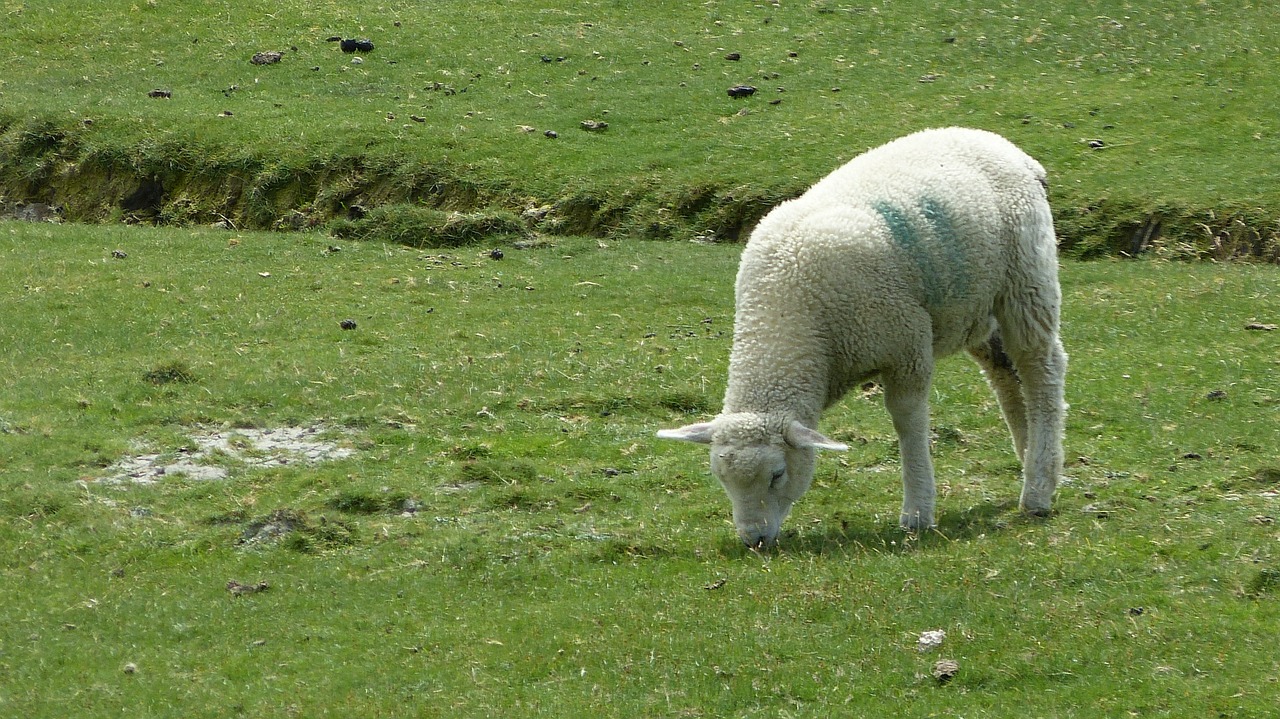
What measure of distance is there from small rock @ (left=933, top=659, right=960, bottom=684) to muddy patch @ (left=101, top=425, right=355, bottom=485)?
6921mm

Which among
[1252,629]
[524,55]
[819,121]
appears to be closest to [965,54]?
[819,121]

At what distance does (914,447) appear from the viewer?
1078 cm

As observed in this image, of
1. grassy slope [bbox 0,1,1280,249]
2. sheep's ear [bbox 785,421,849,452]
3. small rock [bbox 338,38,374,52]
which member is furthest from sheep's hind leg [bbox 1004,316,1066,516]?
small rock [bbox 338,38,374,52]

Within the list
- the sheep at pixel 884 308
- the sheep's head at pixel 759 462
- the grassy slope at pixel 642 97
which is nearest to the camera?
the sheep's head at pixel 759 462

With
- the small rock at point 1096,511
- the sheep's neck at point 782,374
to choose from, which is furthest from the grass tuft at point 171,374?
the small rock at point 1096,511

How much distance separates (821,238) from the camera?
407 inches

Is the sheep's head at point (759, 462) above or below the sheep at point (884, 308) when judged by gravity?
below

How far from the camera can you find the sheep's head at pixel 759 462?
1013 centimetres

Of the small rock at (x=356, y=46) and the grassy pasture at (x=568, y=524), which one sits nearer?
the grassy pasture at (x=568, y=524)

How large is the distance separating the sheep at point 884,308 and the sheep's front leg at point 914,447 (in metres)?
0.01

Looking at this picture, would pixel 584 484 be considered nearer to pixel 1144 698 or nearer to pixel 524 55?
pixel 1144 698

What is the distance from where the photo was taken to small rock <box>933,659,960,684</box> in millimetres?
8117

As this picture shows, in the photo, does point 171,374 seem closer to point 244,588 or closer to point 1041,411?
point 244,588

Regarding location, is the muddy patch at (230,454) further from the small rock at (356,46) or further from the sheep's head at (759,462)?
the small rock at (356,46)
